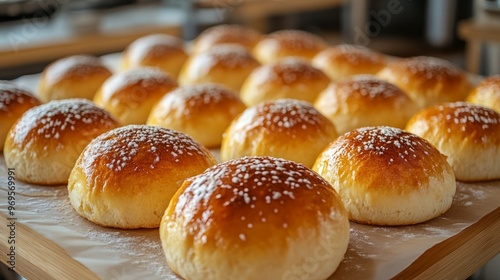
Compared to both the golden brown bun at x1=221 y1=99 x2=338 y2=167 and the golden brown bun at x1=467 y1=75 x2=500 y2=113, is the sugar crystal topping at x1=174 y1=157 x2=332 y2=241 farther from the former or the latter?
the golden brown bun at x1=467 y1=75 x2=500 y2=113

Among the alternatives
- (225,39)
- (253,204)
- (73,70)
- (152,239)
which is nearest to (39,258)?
(152,239)

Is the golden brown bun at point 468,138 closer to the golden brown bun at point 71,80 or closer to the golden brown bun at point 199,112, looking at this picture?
the golden brown bun at point 199,112

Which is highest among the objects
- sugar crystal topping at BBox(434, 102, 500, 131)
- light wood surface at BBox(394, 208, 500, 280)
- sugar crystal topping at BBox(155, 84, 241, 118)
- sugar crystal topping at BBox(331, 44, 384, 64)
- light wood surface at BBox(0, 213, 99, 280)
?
sugar crystal topping at BBox(331, 44, 384, 64)

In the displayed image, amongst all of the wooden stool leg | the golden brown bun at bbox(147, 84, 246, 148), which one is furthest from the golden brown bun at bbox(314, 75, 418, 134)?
the wooden stool leg

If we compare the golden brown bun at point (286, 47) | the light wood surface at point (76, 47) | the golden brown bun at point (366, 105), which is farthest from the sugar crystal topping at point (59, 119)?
the light wood surface at point (76, 47)

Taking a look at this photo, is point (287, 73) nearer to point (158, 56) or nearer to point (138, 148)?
point (158, 56)

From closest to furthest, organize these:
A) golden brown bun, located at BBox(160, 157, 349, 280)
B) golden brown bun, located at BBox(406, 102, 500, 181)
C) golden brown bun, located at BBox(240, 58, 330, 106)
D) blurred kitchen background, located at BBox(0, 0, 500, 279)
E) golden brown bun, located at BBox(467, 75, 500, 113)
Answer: golden brown bun, located at BBox(160, 157, 349, 280)
golden brown bun, located at BBox(406, 102, 500, 181)
golden brown bun, located at BBox(467, 75, 500, 113)
golden brown bun, located at BBox(240, 58, 330, 106)
blurred kitchen background, located at BBox(0, 0, 500, 279)

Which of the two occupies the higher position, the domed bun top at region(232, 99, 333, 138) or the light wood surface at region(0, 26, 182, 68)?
the light wood surface at region(0, 26, 182, 68)
